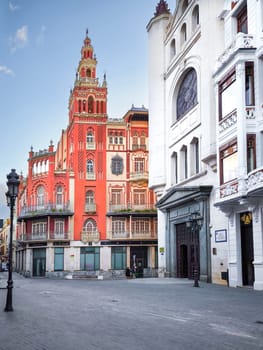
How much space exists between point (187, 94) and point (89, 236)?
2717 centimetres

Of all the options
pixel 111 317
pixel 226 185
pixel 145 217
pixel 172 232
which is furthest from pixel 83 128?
pixel 111 317

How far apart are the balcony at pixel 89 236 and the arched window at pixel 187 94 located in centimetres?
2426

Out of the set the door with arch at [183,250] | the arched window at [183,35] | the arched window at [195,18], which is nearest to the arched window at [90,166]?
the door with arch at [183,250]

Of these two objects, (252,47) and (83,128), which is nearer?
(252,47)

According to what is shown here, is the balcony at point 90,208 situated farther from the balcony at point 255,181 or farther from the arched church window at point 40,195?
the balcony at point 255,181

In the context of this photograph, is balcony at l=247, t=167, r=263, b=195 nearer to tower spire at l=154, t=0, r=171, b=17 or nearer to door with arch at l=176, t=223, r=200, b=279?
door with arch at l=176, t=223, r=200, b=279

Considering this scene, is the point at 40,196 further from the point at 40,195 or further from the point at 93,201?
the point at 93,201

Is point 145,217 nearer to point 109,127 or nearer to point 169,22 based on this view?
point 109,127

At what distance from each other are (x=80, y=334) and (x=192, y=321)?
2961 mm

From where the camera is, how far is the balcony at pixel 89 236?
193ft

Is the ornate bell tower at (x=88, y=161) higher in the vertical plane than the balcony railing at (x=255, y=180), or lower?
higher

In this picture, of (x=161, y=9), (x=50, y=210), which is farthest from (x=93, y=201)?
(x=161, y=9)

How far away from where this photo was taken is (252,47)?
24266 millimetres

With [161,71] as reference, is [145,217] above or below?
below
